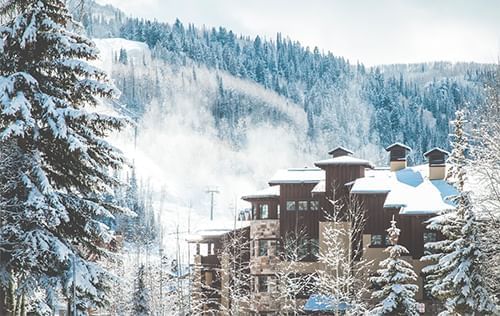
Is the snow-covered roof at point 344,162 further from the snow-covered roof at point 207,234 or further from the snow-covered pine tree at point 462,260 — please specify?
the snow-covered pine tree at point 462,260

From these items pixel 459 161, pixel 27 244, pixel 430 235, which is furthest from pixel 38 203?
pixel 430 235

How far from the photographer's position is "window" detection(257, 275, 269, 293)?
42.2 m

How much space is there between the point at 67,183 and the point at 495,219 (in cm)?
1273

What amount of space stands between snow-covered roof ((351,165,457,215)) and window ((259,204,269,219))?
6.82 meters

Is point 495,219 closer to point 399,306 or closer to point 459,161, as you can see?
point 459,161

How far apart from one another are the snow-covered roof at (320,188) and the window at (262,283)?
20.6 feet

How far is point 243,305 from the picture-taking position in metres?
43.6

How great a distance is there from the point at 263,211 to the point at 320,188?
15.8 ft

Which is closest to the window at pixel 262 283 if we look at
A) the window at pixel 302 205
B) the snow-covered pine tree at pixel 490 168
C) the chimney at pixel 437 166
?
the window at pixel 302 205

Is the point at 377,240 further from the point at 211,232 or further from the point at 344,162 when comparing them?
the point at 211,232

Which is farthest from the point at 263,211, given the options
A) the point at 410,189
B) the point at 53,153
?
the point at 53,153

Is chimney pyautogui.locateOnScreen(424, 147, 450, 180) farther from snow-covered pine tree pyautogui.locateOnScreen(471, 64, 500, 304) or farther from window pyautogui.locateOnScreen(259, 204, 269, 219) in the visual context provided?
Answer: snow-covered pine tree pyautogui.locateOnScreen(471, 64, 500, 304)

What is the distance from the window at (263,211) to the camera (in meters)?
43.7

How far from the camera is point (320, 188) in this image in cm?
4075
